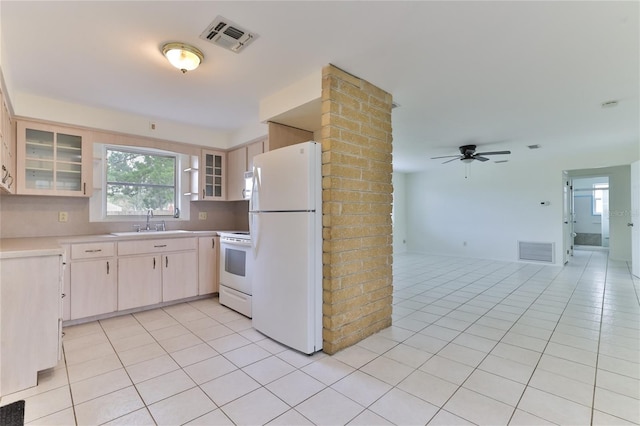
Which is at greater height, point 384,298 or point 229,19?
point 229,19

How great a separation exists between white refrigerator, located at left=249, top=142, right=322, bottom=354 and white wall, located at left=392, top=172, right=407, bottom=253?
19.9 feet

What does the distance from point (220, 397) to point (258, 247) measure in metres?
1.27

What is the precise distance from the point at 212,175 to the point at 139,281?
1789 millimetres

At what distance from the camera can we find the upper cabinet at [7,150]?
2348 mm

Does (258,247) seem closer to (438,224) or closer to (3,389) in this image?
(3,389)

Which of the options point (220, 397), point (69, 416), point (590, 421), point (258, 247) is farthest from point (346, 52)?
point (69, 416)

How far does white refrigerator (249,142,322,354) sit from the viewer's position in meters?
2.38

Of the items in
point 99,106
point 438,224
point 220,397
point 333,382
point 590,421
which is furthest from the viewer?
point 438,224

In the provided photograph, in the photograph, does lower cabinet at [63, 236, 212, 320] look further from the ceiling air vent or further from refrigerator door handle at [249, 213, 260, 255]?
the ceiling air vent

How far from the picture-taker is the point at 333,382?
200 cm

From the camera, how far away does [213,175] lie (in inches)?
177

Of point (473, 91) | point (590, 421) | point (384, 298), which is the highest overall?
Result: point (473, 91)

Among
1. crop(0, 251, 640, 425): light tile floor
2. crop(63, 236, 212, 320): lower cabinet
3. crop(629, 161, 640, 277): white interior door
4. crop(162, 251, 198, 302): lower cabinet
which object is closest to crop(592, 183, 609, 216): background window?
crop(629, 161, 640, 277): white interior door

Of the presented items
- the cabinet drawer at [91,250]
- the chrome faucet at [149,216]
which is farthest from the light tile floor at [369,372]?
the chrome faucet at [149,216]
